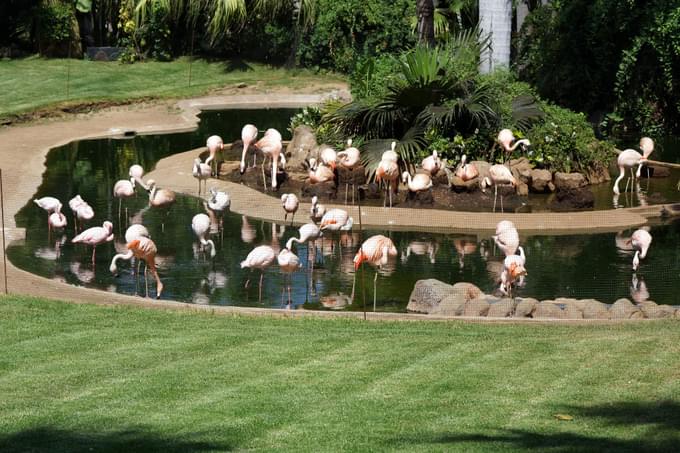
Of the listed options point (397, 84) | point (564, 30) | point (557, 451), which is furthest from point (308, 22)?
point (557, 451)

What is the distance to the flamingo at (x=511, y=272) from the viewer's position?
12.8 metres

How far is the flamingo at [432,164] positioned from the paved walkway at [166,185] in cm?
155

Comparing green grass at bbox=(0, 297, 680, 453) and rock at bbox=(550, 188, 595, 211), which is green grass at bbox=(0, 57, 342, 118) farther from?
green grass at bbox=(0, 297, 680, 453)

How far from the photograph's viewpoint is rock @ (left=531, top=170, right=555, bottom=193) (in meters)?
19.8

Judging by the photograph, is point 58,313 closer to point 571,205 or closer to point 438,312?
point 438,312

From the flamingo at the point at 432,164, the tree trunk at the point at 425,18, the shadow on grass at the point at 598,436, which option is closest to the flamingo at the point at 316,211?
the flamingo at the point at 432,164

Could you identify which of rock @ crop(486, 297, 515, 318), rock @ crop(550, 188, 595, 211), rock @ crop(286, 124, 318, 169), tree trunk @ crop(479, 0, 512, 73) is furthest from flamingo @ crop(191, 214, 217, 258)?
tree trunk @ crop(479, 0, 512, 73)

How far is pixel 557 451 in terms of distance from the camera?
6.47 m

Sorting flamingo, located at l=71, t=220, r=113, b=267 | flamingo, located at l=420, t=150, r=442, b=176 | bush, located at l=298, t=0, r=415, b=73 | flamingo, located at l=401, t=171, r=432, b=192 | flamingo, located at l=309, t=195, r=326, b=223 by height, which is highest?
bush, located at l=298, t=0, r=415, b=73

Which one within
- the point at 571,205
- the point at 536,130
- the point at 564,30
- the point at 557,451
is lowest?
the point at 557,451

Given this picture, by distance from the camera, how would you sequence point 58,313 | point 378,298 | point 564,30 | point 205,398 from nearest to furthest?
point 205,398 < point 58,313 < point 378,298 < point 564,30

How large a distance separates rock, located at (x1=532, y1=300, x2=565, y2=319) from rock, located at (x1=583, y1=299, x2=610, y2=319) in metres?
0.27

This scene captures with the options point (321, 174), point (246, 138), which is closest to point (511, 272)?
point (321, 174)

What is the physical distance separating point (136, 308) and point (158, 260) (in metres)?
3.20
